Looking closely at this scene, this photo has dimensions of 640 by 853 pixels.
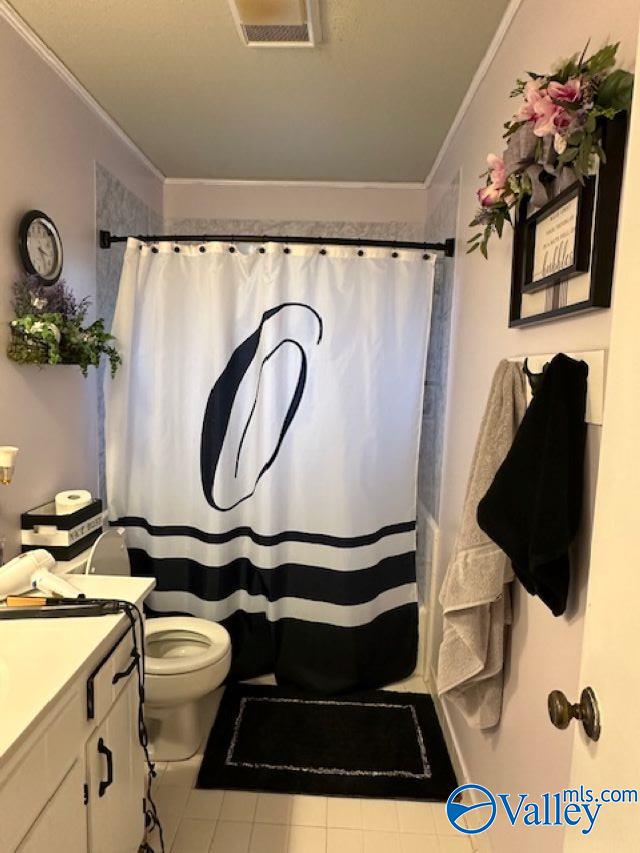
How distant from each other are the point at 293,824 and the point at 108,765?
0.82 metres

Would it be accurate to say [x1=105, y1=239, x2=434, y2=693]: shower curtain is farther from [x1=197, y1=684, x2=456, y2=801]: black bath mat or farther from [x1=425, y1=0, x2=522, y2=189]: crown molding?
[x1=425, y1=0, x2=522, y2=189]: crown molding

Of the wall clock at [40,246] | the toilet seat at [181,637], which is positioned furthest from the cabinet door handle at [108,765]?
the wall clock at [40,246]

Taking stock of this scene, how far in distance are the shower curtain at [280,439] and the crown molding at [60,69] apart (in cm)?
52

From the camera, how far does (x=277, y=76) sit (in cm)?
182

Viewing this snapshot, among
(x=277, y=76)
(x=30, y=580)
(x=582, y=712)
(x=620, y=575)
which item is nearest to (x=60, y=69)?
(x=277, y=76)

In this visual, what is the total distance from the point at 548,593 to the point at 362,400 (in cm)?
126

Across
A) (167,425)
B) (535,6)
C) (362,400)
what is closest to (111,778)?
(167,425)

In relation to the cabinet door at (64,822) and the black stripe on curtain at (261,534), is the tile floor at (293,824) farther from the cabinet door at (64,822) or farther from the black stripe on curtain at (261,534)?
the black stripe on curtain at (261,534)

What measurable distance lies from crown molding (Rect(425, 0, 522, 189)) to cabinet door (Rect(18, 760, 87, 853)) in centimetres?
216

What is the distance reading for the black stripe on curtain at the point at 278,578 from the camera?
2.27 metres

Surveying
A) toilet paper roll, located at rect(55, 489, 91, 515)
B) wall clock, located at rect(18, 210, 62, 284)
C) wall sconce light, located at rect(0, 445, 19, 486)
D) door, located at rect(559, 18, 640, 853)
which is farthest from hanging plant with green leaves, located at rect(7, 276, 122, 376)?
door, located at rect(559, 18, 640, 853)

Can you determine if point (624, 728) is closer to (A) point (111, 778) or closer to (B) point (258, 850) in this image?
(A) point (111, 778)

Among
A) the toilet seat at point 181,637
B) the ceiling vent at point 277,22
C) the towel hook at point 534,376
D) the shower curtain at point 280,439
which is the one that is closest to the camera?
the towel hook at point 534,376

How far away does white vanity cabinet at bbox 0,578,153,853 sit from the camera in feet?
2.91
